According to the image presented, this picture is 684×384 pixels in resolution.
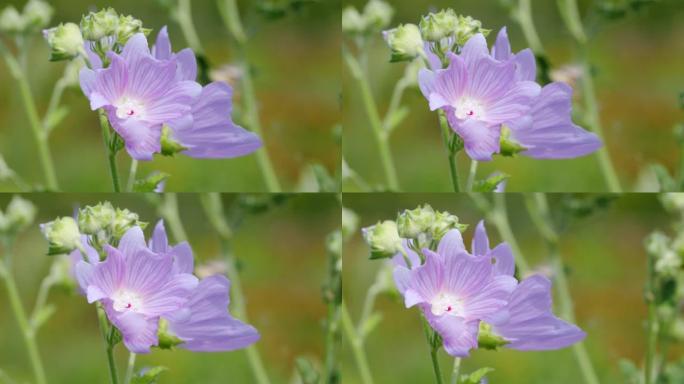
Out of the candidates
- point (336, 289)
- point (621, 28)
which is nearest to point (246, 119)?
point (336, 289)

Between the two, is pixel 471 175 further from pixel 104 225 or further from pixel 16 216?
pixel 16 216

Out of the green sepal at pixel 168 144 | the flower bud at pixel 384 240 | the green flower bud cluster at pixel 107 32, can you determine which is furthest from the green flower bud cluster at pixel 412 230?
the green flower bud cluster at pixel 107 32

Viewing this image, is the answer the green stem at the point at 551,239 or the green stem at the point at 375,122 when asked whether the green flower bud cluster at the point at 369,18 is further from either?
the green stem at the point at 551,239

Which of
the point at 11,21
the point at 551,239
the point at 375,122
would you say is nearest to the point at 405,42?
the point at 375,122

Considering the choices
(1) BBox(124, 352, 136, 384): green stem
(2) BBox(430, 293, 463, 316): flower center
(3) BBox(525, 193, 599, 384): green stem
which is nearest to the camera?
(2) BBox(430, 293, 463, 316): flower center

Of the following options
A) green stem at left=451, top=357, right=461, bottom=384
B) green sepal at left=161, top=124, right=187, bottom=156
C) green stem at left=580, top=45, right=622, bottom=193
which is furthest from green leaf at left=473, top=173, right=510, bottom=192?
green sepal at left=161, top=124, right=187, bottom=156

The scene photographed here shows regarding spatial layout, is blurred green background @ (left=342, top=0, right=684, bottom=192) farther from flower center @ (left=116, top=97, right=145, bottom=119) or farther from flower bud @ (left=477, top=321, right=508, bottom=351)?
flower center @ (left=116, top=97, right=145, bottom=119)

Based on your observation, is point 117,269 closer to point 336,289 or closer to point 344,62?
point 336,289
